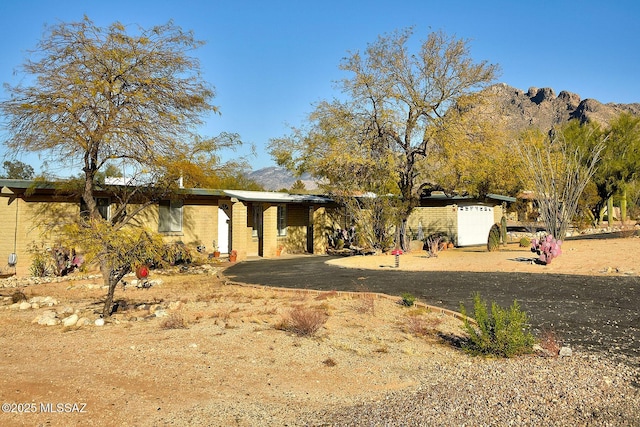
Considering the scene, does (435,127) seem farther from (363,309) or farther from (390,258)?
(363,309)

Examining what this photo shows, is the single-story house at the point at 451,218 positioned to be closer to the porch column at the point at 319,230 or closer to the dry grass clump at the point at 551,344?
the porch column at the point at 319,230

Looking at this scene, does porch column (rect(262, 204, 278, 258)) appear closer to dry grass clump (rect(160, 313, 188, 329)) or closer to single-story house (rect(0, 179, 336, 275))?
single-story house (rect(0, 179, 336, 275))

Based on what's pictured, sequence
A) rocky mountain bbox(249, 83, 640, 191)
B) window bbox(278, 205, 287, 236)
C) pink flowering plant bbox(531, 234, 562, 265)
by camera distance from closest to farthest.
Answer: pink flowering plant bbox(531, 234, 562, 265)
window bbox(278, 205, 287, 236)
rocky mountain bbox(249, 83, 640, 191)

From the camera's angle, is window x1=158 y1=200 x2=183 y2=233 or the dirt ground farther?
window x1=158 y1=200 x2=183 y2=233

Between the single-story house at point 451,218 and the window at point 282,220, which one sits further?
the single-story house at point 451,218

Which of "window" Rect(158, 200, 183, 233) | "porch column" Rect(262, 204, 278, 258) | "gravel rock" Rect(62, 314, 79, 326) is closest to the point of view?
"gravel rock" Rect(62, 314, 79, 326)

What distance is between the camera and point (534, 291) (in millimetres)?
13023

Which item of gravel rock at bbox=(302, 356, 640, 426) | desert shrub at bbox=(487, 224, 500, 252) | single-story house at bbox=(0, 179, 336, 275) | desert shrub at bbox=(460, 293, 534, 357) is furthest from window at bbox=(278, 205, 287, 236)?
gravel rock at bbox=(302, 356, 640, 426)

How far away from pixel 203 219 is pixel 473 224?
16239 mm

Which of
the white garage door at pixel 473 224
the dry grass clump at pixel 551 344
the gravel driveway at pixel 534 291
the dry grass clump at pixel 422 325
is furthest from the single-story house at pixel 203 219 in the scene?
the dry grass clump at pixel 551 344

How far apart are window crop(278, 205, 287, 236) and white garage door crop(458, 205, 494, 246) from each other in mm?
10062

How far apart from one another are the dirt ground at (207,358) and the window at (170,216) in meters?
8.28

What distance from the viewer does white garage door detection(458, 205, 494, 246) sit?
29848 mm

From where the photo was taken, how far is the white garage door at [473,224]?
97.9 ft
